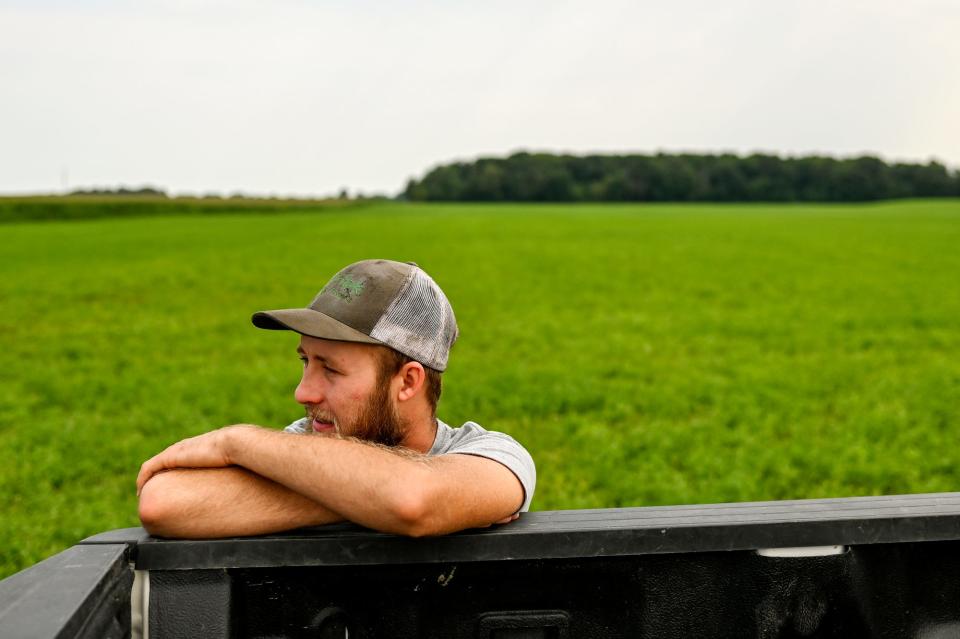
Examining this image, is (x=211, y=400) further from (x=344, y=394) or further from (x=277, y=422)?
(x=344, y=394)

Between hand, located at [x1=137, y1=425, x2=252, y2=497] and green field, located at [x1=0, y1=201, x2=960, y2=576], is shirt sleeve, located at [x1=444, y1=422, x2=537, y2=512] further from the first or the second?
green field, located at [x1=0, y1=201, x2=960, y2=576]

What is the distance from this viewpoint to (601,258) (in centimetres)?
2258

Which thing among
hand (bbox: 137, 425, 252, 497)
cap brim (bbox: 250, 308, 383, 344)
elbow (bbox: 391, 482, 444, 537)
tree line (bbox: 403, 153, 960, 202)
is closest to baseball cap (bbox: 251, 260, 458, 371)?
cap brim (bbox: 250, 308, 383, 344)

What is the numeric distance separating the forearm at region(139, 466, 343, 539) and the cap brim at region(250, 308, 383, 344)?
387mm

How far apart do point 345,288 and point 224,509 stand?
26.3 inches

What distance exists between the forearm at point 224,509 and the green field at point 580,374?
Result: 3.02m

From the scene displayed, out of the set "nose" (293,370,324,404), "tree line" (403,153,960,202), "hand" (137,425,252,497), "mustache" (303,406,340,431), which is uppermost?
"tree line" (403,153,960,202)

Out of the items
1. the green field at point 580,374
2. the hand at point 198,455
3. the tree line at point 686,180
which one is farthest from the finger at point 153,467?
the tree line at point 686,180

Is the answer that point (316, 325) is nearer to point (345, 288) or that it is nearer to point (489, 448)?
point (345, 288)

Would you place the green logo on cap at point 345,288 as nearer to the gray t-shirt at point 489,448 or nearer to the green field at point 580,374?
the gray t-shirt at point 489,448

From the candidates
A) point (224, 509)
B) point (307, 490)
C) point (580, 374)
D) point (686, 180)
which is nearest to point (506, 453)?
point (307, 490)

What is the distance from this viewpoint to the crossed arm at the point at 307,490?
6.16 feet

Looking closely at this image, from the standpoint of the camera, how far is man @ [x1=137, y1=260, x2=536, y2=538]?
Answer: 190cm

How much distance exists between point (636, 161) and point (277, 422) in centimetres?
9940
